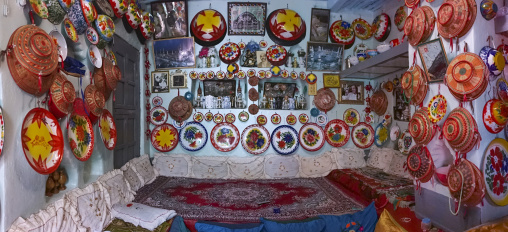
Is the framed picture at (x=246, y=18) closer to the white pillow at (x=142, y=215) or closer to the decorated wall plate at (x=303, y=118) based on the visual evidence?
the decorated wall plate at (x=303, y=118)

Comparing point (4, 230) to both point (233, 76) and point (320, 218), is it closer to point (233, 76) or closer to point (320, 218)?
point (320, 218)

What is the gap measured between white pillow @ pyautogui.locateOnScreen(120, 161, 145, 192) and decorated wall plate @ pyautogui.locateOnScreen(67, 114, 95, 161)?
87 cm

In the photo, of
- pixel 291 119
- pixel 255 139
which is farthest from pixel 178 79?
pixel 291 119

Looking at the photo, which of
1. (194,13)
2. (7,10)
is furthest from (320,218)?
(194,13)

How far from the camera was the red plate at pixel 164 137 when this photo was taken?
3811mm

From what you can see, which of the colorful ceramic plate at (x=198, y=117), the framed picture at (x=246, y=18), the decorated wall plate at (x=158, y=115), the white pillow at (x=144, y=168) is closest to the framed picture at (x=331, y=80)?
the framed picture at (x=246, y=18)

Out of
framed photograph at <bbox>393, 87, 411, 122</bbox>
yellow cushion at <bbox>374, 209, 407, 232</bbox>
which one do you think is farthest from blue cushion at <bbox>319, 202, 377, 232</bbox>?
framed photograph at <bbox>393, 87, 411, 122</bbox>

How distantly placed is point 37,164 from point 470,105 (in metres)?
2.66

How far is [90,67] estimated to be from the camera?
2369mm

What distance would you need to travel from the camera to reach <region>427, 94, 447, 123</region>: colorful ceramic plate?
6.11 ft

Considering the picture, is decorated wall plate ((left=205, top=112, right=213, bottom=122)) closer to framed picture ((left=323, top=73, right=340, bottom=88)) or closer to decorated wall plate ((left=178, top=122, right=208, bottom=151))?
decorated wall plate ((left=178, top=122, right=208, bottom=151))

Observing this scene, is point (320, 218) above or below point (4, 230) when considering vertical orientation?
below

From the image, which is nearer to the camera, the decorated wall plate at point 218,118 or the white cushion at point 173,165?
the white cushion at point 173,165

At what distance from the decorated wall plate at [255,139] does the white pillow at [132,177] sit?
1397 mm
